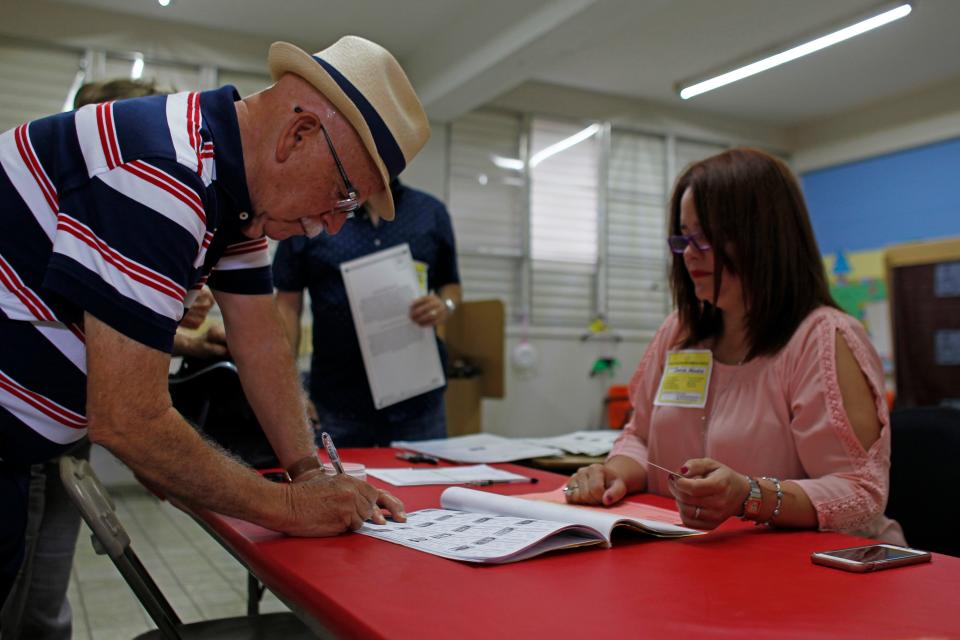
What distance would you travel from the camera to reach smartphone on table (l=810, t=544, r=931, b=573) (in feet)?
3.13

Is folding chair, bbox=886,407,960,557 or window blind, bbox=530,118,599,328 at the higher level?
window blind, bbox=530,118,599,328

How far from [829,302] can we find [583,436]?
1.06 meters

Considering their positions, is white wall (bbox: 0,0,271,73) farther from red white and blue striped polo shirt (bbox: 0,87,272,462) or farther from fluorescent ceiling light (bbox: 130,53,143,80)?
red white and blue striped polo shirt (bbox: 0,87,272,462)

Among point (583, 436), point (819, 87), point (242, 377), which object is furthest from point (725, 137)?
point (242, 377)

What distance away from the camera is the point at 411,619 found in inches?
28.3

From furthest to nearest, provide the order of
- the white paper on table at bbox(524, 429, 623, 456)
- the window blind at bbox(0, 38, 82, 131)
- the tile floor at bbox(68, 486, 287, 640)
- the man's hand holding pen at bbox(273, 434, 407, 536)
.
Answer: the window blind at bbox(0, 38, 82, 131) < the tile floor at bbox(68, 486, 287, 640) < the white paper on table at bbox(524, 429, 623, 456) < the man's hand holding pen at bbox(273, 434, 407, 536)

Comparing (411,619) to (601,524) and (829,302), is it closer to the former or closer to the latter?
(601,524)

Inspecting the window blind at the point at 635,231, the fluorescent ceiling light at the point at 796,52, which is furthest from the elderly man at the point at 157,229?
the window blind at the point at 635,231

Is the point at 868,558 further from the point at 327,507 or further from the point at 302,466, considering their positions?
the point at 302,466

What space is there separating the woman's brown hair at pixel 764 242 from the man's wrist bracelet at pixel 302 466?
872 millimetres

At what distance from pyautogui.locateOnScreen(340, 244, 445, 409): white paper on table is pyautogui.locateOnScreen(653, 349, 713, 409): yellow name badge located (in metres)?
0.93


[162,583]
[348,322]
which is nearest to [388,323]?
[348,322]

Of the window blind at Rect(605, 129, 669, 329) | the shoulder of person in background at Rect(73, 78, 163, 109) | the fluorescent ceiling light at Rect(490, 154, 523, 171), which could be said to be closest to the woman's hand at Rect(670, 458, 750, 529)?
the shoulder of person in background at Rect(73, 78, 163, 109)

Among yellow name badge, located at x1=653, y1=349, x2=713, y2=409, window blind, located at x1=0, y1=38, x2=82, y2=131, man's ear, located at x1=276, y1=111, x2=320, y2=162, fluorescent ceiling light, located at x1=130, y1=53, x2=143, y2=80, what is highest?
fluorescent ceiling light, located at x1=130, y1=53, x2=143, y2=80
